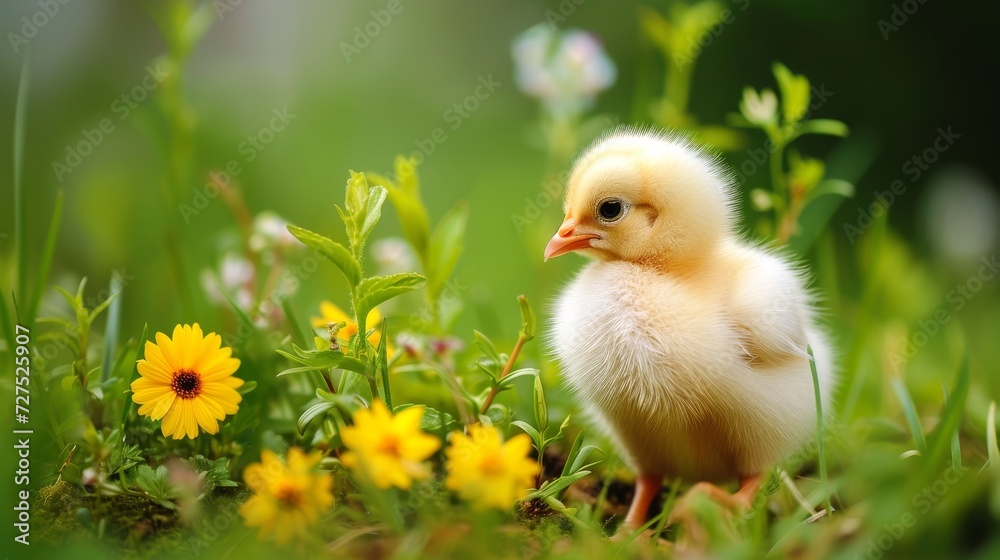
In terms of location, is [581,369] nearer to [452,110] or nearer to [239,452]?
[239,452]

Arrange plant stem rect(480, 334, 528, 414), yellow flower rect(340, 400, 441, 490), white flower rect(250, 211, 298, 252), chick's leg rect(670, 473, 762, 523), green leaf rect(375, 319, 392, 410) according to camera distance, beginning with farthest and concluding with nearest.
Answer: white flower rect(250, 211, 298, 252) < plant stem rect(480, 334, 528, 414) < green leaf rect(375, 319, 392, 410) < chick's leg rect(670, 473, 762, 523) < yellow flower rect(340, 400, 441, 490)

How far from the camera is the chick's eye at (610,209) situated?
1.34 metres

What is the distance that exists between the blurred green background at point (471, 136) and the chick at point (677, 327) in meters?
0.42

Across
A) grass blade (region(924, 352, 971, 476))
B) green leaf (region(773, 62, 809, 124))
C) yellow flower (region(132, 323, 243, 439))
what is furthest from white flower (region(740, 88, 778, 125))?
yellow flower (region(132, 323, 243, 439))

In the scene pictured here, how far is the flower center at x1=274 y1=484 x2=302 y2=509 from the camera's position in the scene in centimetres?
96

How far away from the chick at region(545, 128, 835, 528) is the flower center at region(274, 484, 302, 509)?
527 millimetres

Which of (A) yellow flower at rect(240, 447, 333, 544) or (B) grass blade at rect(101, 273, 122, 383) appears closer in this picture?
(A) yellow flower at rect(240, 447, 333, 544)

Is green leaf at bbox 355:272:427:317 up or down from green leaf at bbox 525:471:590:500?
up

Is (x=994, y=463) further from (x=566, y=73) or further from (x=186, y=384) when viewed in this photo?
(x=566, y=73)

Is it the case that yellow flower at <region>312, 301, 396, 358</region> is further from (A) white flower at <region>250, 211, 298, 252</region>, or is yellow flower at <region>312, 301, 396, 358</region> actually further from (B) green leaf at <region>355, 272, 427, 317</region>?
(A) white flower at <region>250, 211, 298, 252</region>

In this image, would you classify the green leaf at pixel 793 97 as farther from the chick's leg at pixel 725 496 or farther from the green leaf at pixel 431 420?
the green leaf at pixel 431 420

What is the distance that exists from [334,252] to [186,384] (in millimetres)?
297

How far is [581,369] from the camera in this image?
51.6 inches

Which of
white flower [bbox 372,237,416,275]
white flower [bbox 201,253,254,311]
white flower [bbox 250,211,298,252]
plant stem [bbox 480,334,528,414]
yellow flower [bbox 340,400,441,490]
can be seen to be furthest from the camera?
white flower [bbox 372,237,416,275]
